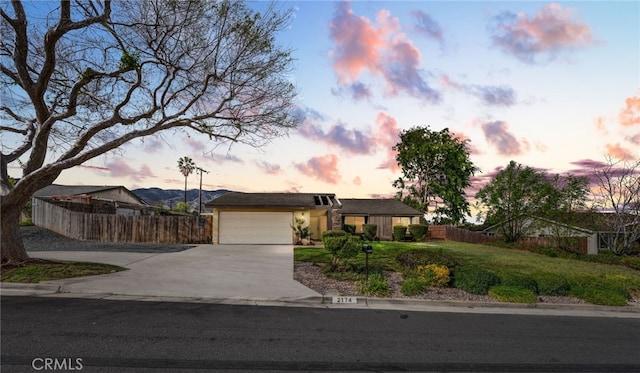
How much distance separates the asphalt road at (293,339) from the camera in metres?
5.23

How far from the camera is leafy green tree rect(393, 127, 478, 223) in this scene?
45.6 meters

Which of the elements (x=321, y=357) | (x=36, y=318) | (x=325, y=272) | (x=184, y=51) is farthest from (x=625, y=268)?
(x=36, y=318)

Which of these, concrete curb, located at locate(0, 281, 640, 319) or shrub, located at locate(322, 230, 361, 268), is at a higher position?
shrub, located at locate(322, 230, 361, 268)

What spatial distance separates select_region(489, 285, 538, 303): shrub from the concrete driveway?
15.7 ft

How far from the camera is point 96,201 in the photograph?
109ft

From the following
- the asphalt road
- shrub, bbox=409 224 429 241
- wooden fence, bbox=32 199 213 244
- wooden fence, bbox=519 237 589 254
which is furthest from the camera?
shrub, bbox=409 224 429 241

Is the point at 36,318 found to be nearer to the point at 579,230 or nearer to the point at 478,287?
the point at 478,287

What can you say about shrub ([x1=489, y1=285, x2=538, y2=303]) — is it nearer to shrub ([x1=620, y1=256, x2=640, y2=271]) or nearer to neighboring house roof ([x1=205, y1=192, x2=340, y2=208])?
shrub ([x1=620, y1=256, x2=640, y2=271])

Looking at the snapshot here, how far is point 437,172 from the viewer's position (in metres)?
46.8

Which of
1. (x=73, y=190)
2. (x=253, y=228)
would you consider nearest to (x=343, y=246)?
(x=253, y=228)

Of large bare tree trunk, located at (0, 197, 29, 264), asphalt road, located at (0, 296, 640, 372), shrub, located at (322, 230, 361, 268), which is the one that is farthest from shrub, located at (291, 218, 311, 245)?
asphalt road, located at (0, 296, 640, 372)

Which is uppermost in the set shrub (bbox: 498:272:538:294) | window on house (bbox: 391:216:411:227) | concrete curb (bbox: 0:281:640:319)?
window on house (bbox: 391:216:411:227)

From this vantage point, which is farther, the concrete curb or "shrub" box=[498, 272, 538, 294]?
"shrub" box=[498, 272, 538, 294]

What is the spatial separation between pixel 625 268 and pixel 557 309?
12886 millimetres
